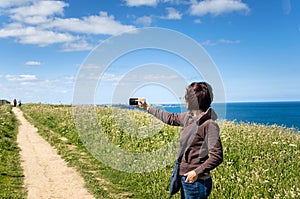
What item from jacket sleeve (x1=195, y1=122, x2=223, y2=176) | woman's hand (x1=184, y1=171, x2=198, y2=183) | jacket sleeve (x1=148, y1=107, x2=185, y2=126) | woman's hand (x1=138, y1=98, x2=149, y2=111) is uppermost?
woman's hand (x1=138, y1=98, x2=149, y2=111)

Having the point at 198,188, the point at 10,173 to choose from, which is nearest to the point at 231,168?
the point at 198,188

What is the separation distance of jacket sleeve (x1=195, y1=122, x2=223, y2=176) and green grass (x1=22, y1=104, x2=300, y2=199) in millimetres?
2733

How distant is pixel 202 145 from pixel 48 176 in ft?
23.7

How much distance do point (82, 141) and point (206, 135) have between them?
40.1ft

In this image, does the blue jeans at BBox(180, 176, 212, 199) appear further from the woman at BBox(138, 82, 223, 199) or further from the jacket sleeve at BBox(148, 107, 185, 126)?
the jacket sleeve at BBox(148, 107, 185, 126)

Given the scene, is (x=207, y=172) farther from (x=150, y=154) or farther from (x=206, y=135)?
(x=150, y=154)

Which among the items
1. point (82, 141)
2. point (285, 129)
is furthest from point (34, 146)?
point (285, 129)

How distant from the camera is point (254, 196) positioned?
675 cm

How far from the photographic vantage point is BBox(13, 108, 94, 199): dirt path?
888 cm

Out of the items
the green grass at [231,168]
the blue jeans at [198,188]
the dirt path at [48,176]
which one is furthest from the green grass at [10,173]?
the blue jeans at [198,188]

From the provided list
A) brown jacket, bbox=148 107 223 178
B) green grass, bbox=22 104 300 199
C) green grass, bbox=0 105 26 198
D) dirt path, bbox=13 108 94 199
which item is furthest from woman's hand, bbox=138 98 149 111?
green grass, bbox=0 105 26 198

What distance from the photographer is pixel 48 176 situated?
10586 mm

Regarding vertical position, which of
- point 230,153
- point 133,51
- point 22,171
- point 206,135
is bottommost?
point 22,171

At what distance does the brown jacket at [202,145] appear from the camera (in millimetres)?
4296
